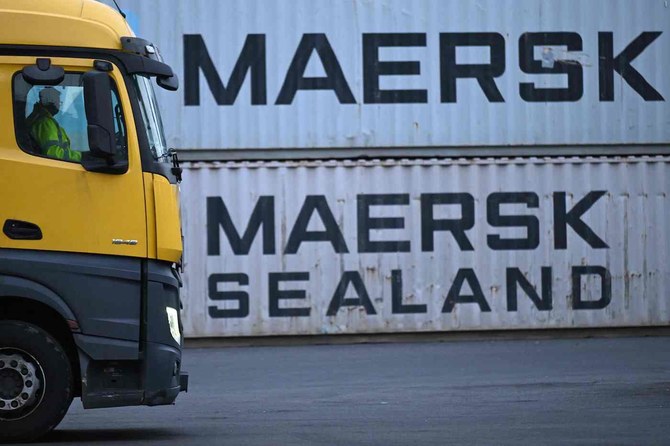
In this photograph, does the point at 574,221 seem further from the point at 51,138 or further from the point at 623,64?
the point at 51,138

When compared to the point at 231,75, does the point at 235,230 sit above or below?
below

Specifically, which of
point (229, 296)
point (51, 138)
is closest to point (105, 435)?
point (51, 138)

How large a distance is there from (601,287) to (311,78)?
15.1ft

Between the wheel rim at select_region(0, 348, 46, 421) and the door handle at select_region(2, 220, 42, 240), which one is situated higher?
the door handle at select_region(2, 220, 42, 240)

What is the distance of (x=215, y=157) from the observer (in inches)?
660

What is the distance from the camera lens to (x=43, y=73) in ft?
26.9

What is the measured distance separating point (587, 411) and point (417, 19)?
26.7 ft

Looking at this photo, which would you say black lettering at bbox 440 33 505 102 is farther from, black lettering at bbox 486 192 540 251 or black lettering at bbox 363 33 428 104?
black lettering at bbox 486 192 540 251

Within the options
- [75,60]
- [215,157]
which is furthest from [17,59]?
[215,157]

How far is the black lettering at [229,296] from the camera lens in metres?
16.6

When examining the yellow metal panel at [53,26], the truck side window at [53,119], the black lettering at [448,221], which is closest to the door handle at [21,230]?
the truck side window at [53,119]

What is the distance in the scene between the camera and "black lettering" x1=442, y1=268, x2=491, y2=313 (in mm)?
16781

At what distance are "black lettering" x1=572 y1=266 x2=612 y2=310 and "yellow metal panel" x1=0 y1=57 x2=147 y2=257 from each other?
9.71 metres

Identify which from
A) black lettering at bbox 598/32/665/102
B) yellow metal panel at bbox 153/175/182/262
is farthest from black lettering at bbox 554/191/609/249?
yellow metal panel at bbox 153/175/182/262
